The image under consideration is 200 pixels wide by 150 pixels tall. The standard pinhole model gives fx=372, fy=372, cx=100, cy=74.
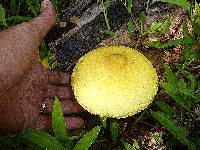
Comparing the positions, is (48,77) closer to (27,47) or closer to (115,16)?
(27,47)

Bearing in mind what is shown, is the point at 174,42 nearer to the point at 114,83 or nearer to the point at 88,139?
the point at 114,83

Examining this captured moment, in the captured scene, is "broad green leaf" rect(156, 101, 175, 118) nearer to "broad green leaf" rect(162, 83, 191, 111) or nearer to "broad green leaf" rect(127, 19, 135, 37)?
"broad green leaf" rect(162, 83, 191, 111)

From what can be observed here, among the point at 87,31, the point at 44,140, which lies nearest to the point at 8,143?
the point at 44,140

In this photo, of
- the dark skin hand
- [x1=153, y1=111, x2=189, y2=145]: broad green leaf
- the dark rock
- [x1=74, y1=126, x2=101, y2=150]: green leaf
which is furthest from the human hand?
[x1=153, y1=111, x2=189, y2=145]: broad green leaf

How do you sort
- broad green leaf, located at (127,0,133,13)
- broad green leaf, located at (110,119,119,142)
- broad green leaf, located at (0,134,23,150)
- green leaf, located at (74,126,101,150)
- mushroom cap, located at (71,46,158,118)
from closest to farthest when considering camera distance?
green leaf, located at (74,126,101,150) < mushroom cap, located at (71,46,158,118) < broad green leaf, located at (0,134,23,150) < broad green leaf, located at (110,119,119,142) < broad green leaf, located at (127,0,133,13)

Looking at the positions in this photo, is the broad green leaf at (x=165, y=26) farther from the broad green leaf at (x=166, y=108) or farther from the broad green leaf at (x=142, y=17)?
the broad green leaf at (x=166, y=108)

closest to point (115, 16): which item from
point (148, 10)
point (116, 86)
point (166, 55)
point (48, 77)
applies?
point (148, 10)

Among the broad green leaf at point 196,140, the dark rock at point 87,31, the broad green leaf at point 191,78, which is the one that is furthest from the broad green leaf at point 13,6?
the broad green leaf at point 196,140
